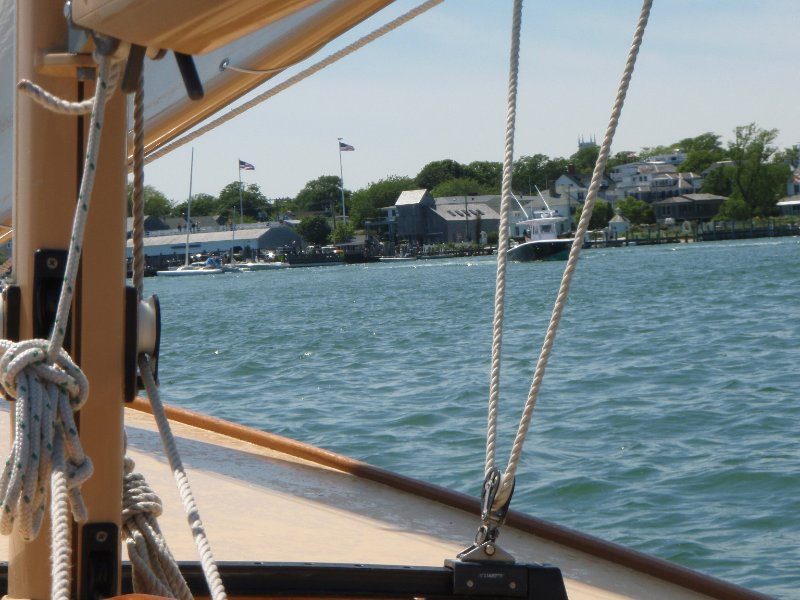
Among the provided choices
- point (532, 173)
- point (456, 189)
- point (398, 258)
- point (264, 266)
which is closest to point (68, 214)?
point (264, 266)

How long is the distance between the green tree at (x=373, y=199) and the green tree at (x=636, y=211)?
2171 cm

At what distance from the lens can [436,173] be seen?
110 metres

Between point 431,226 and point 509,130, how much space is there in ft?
293

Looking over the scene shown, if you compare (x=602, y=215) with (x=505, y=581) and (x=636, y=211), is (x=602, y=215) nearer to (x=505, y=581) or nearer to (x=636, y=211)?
(x=636, y=211)

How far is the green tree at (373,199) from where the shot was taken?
9838cm

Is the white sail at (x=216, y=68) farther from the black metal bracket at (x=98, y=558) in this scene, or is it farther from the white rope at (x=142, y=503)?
the black metal bracket at (x=98, y=558)

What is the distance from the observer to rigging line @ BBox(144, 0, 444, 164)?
A: 246 centimetres

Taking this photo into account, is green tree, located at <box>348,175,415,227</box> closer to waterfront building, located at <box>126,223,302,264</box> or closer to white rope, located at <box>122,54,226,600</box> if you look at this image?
waterfront building, located at <box>126,223,302,264</box>

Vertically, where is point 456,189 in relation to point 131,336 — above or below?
above

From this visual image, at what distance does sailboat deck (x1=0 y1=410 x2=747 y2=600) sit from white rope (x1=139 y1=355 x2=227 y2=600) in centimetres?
92

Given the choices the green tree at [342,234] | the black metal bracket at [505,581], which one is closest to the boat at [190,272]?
the green tree at [342,234]

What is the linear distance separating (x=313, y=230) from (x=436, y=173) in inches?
825

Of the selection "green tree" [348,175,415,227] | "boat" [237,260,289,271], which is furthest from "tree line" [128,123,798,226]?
"boat" [237,260,289,271]

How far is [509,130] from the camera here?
1.53m
